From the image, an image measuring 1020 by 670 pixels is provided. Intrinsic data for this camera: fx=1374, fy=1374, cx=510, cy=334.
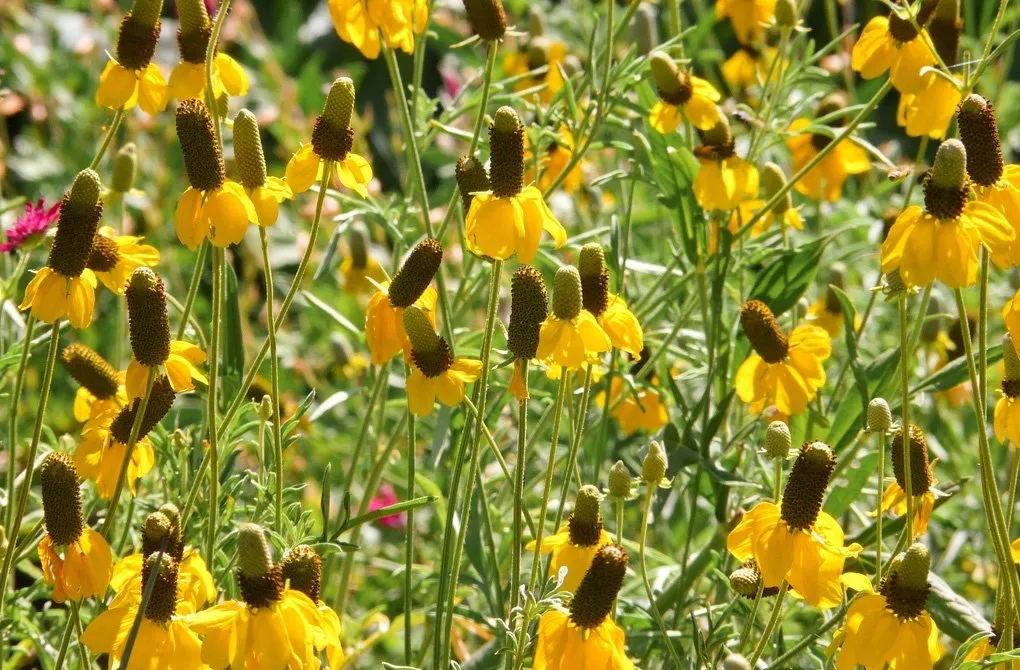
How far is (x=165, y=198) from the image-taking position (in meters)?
3.32

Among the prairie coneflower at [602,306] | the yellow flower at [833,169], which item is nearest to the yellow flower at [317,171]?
the prairie coneflower at [602,306]

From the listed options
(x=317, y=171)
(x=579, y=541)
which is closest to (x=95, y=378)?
(x=317, y=171)

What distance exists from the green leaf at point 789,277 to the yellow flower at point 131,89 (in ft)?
2.61

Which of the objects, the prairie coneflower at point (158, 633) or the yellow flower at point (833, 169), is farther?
the yellow flower at point (833, 169)

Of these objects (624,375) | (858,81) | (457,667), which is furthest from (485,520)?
(858,81)

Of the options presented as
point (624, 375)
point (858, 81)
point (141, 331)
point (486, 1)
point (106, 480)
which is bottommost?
point (858, 81)

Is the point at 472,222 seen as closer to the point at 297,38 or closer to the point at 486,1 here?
the point at 486,1

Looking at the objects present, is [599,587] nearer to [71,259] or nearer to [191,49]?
[71,259]

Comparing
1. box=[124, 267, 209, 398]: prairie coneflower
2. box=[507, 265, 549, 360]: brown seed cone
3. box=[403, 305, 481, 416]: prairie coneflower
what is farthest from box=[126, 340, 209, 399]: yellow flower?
box=[507, 265, 549, 360]: brown seed cone

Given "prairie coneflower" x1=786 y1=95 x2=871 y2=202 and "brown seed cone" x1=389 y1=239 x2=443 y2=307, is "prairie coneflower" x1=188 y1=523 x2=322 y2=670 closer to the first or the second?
"brown seed cone" x1=389 y1=239 x2=443 y2=307

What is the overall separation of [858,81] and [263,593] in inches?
120

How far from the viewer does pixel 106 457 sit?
1354 millimetres

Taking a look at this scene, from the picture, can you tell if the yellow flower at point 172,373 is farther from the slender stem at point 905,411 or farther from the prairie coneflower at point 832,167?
the prairie coneflower at point 832,167

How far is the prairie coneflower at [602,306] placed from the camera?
1328 mm
